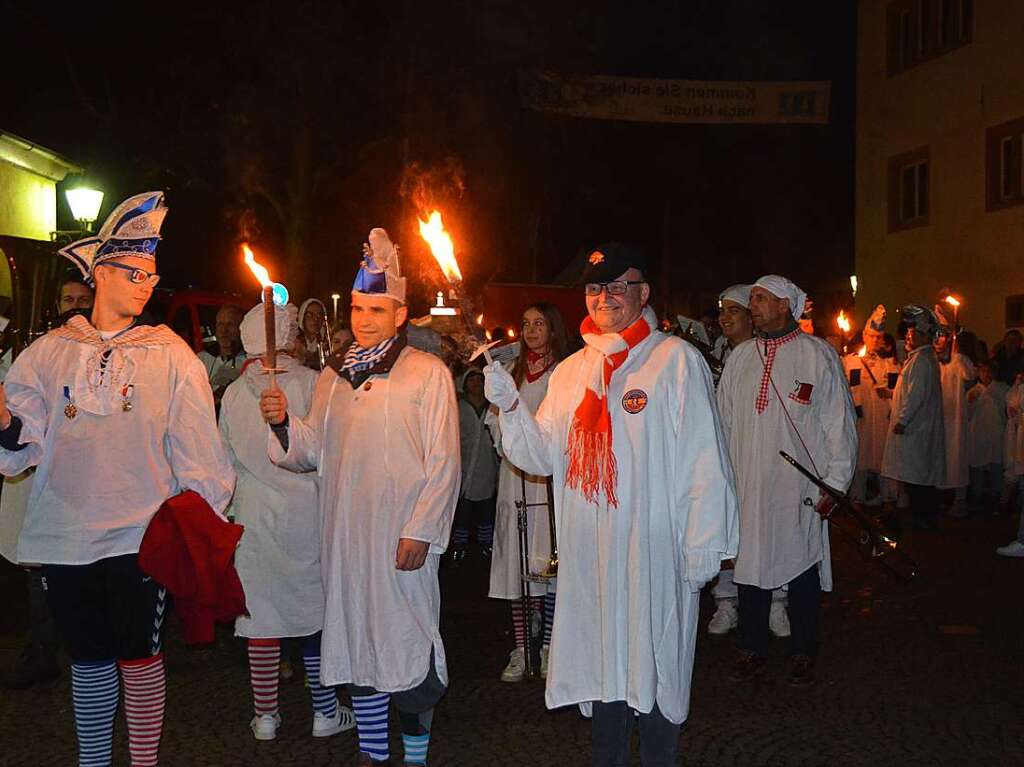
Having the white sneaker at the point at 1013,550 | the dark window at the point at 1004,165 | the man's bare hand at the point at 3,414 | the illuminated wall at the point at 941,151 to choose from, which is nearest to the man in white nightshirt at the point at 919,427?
the white sneaker at the point at 1013,550

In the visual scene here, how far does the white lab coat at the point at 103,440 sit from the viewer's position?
4.89m

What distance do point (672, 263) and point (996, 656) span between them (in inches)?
1482

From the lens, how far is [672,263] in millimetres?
45062

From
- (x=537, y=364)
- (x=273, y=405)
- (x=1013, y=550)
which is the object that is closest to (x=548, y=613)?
(x=537, y=364)

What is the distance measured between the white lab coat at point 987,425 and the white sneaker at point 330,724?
11145 millimetres

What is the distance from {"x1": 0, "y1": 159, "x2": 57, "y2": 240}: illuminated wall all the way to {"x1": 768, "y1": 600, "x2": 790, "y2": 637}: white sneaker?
13.4m

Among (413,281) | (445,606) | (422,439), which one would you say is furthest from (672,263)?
(422,439)

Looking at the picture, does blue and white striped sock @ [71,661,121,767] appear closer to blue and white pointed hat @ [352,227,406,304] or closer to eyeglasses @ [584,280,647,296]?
blue and white pointed hat @ [352,227,406,304]

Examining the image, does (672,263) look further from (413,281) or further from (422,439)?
(422,439)

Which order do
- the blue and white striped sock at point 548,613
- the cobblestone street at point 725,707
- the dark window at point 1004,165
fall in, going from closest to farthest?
the cobblestone street at point 725,707, the blue and white striped sock at point 548,613, the dark window at point 1004,165

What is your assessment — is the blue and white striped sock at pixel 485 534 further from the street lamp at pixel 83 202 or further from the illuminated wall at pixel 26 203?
the illuminated wall at pixel 26 203

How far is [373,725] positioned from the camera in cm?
557

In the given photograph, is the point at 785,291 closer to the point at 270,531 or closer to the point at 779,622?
the point at 779,622

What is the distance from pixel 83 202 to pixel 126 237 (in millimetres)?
10089
